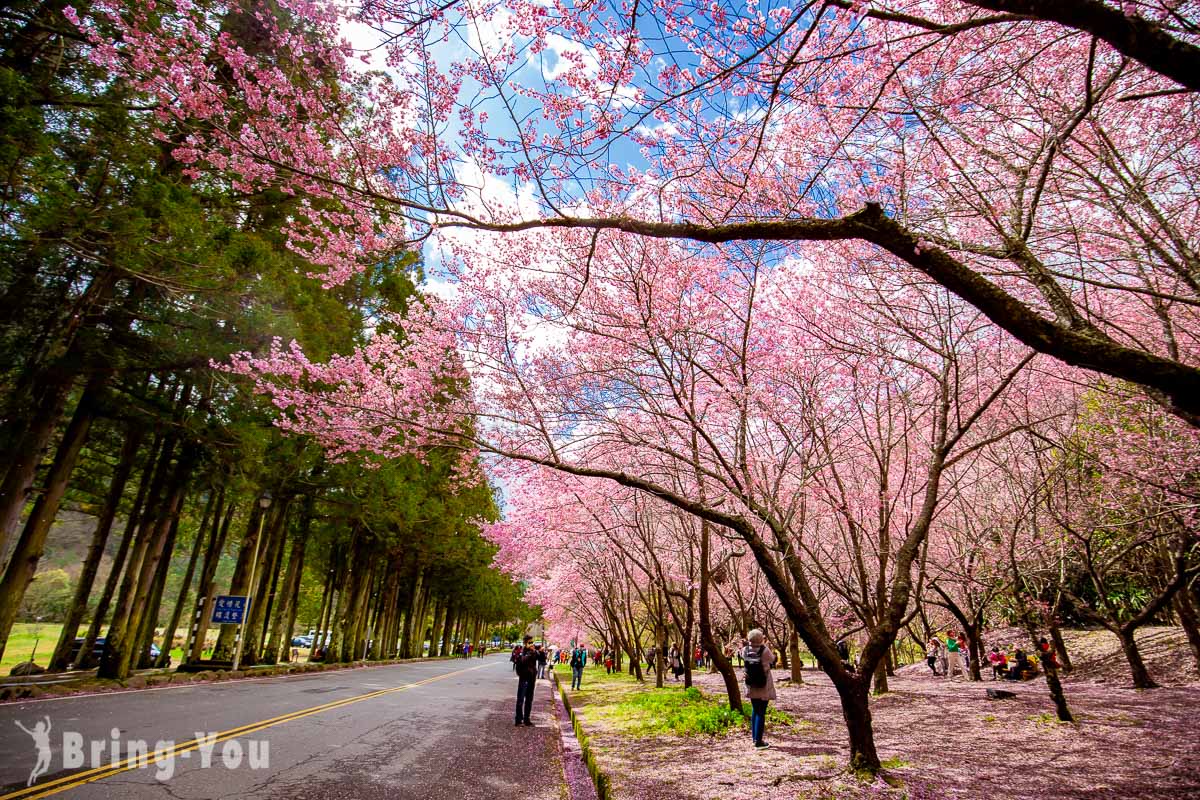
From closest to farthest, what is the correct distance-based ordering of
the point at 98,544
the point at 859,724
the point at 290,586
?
the point at 859,724 < the point at 98,544 < the point at 290,586

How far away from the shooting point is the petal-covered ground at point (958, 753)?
532 cm

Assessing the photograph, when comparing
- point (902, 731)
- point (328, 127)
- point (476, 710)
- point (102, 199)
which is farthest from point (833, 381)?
point (102, 199)

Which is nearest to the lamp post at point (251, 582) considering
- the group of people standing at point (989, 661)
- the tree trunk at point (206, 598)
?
the tree trunk at point (206, 598)

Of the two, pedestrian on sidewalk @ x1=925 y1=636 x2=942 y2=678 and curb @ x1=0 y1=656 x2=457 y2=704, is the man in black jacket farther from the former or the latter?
pedestrian on sidewalk @ x1=925 y1=636 x2=942 y2=678

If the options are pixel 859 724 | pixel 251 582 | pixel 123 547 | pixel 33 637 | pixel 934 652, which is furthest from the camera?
pixel 33 637

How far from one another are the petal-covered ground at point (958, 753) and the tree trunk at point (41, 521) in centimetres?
1098

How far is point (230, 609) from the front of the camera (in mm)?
14930

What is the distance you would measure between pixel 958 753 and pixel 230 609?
1676 centimetres

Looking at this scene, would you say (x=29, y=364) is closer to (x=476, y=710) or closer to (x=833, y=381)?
(x=476, y=710)

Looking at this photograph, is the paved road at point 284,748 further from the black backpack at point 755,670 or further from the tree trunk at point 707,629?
the tree trunk at point 707,629

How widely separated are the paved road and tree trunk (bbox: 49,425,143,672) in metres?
5.48

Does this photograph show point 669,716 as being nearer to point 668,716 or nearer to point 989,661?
point 668,716

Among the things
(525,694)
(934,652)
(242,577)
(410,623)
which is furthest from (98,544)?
(934,652)

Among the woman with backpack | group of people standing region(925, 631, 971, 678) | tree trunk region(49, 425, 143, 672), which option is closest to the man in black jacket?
the woman with backpack
